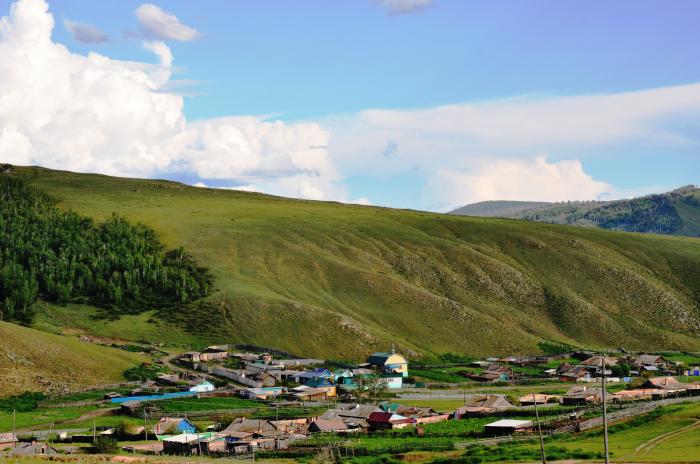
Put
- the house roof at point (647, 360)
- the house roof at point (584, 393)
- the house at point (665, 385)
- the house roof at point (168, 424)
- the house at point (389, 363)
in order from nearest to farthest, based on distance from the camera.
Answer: the house roof at point (168, 424), the house roof at point (584, 393), the house at point (665, 385), the house at point (389, 363), the house roof at point (647, 360)

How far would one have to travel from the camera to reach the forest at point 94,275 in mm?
172875

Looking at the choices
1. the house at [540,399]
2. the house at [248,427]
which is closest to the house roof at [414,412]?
the house at [540,399]

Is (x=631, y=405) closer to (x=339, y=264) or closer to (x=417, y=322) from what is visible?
(x=417, y=322)

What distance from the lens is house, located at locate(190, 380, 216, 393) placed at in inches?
4719

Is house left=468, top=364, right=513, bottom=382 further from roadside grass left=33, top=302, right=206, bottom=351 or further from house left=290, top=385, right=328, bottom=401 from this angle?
roadside grass left=33, top=302, right=206, bottom=351

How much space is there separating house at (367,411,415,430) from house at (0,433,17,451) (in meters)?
33.8

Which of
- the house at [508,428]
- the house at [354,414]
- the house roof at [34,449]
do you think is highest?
the house at [508,428]

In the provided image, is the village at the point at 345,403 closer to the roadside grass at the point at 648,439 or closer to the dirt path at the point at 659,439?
the roadside grass at the point at 648,439

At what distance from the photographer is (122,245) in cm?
19838

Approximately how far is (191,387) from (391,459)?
2333 inches

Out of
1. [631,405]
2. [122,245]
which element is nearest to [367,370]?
[631,405]

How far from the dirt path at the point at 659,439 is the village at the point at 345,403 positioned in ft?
23.3

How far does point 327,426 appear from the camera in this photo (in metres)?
87.4

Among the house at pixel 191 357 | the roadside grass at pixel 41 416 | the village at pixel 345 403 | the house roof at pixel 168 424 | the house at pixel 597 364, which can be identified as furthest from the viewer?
the house at pixel 191 357
